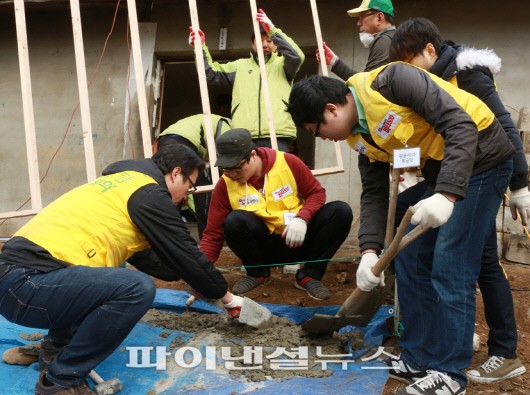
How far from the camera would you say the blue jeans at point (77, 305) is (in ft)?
7.20

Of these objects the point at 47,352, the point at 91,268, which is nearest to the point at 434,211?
the point at 91,268

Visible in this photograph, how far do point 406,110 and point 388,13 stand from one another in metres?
1.97

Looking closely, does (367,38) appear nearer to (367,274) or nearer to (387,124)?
(387,124)

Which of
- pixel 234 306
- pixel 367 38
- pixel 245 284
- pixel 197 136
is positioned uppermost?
pixel 367 38

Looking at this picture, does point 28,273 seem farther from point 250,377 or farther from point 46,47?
point 46,47

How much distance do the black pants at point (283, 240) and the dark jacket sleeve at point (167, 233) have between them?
93cm

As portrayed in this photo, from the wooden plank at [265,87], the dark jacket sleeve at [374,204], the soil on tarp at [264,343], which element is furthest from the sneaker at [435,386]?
the wooden plank at [265,87]

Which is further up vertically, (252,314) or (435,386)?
(252,314)

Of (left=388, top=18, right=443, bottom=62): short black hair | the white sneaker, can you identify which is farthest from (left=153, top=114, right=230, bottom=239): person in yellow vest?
(left=388, top=18, right=443, bottom=62): short black hair

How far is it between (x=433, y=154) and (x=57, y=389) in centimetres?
174

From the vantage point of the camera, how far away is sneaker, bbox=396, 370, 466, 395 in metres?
2.18

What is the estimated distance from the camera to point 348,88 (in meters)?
2.25

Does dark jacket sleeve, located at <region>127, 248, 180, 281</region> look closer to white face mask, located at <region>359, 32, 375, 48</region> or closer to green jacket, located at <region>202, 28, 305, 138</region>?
green jacket, located at <region>202, 28, 305, 138</region>

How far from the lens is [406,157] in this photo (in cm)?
211
